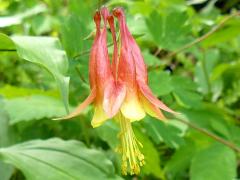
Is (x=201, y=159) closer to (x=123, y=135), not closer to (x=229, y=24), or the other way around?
(x=123, y=135)

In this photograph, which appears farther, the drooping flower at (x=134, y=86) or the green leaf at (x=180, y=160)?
the green leaf at (x=180, y=160)

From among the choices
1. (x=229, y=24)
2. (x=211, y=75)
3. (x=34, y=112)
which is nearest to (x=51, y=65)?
(x=34, y=112)

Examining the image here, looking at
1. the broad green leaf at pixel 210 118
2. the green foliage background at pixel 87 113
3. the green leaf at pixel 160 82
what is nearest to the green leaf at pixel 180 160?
the green foliage background at pixel 87 113

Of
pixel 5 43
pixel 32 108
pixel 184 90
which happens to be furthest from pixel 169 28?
pixel 5 43

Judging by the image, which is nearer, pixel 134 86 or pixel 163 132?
pixel 134 86

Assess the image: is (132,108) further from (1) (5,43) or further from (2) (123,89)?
(1) (5,43)

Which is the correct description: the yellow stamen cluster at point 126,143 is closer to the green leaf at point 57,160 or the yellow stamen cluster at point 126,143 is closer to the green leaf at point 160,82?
the green leaf at point 57,160
